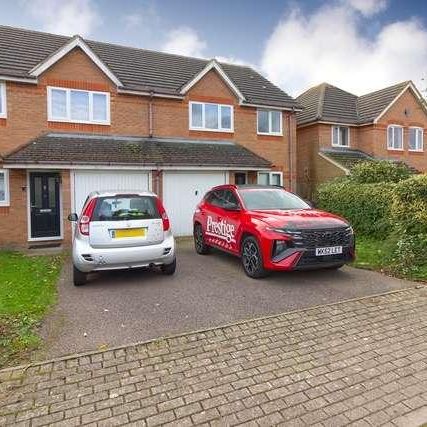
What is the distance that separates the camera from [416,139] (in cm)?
2214

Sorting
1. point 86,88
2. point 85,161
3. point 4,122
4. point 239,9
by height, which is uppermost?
point 239,9

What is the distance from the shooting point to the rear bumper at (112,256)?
6.33m

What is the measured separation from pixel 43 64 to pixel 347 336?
12.5 m

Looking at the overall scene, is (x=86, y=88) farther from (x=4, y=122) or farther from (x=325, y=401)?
(x=325, y=401)

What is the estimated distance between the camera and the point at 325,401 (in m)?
3.21

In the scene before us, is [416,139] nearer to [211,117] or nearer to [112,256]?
[211,117]

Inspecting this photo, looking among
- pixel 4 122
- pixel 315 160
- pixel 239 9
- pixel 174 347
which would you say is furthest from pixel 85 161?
pixel 315 160

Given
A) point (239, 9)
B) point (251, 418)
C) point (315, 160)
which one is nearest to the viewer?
point (251, 418)

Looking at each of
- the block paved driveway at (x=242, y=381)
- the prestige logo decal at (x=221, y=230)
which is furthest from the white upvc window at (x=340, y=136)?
the block paved driveway at (x=242, y=381)

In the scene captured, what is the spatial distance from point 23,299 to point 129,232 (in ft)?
6.12

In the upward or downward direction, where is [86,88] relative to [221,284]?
upward

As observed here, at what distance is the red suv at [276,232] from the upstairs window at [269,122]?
870 centimetres

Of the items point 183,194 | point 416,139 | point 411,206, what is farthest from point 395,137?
point 411,206

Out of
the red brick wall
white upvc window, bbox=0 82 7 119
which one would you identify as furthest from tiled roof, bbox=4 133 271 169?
white upvc window, bbox=0 82 7 119
